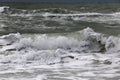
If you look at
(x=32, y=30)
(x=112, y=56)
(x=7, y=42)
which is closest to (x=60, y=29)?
(x=32, y=30)

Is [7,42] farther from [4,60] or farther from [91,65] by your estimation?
[91,65]

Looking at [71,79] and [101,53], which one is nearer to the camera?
[71,79]

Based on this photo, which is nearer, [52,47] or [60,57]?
[60,57]

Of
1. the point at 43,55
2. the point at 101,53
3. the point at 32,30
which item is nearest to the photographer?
the point at 43,55

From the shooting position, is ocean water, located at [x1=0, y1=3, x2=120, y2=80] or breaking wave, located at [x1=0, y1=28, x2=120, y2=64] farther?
breaking wave, located at [x1=0, y1=28, x2=120, y2=64]

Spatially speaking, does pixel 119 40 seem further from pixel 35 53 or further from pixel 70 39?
pixel 35 53

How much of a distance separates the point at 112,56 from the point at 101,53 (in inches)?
21.1

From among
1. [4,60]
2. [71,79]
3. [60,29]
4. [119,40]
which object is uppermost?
[60,29]

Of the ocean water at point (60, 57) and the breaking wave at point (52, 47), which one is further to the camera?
the breaking wave at point (52, 47)

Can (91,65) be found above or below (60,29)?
below

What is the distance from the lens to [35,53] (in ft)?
32.9

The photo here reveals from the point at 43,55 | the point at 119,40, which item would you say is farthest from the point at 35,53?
the point at 119,40

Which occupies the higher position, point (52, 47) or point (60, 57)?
point (52, 47)

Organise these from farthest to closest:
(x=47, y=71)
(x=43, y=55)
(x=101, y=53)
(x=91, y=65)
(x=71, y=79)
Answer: (x=101, y=53)
(x=43, y=55)
(x=91, y=65)
(x=47, y=71)
(x=71, y=79)
